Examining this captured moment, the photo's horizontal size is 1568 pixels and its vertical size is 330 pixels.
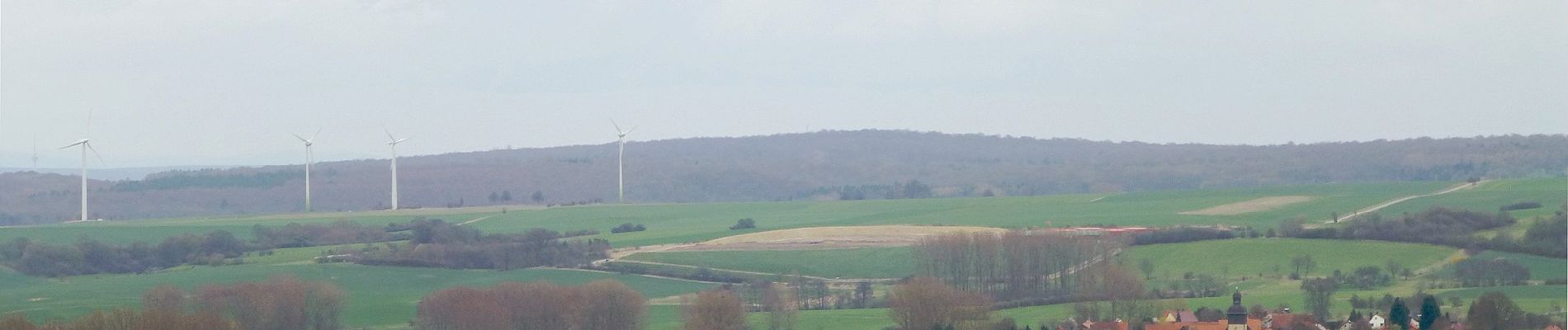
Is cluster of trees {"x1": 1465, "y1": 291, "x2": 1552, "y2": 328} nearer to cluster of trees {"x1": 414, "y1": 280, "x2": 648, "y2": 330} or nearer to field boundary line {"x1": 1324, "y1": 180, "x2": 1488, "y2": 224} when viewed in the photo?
cluster of trees {"x1": 414, "y1": 280, "x2": 648, "y2": 330}

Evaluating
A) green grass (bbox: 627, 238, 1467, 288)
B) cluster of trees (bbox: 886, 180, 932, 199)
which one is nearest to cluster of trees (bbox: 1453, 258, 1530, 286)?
green grass (bbox: 627, 238, 1467, 288)

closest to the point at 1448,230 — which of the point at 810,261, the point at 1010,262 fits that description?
the point at 1010,262

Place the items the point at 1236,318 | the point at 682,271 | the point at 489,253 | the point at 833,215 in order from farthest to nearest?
1. the point at 833,215
2. the point at 489,253
3. the point at 682,271
4. the point at 1236,318

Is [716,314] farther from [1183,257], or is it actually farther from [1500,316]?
[1183,257]

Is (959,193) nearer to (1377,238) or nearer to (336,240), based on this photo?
(336,240)

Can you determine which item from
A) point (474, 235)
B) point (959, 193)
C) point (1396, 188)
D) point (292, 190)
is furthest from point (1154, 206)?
point (292, 190)

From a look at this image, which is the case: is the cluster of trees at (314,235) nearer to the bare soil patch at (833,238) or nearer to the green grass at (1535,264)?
the bare soil patch at (833,238)

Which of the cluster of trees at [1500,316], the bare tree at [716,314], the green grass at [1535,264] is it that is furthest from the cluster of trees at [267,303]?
the green grass at [1535,264]
